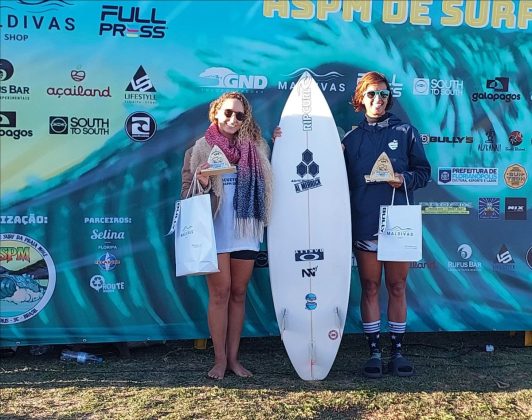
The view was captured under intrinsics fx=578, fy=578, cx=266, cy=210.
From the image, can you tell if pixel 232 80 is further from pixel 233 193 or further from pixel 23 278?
pixel 23 278

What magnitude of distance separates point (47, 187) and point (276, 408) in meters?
2.05

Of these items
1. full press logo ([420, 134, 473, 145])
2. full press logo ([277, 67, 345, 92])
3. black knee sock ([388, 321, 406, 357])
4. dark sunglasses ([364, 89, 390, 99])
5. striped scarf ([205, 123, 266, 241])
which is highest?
full press logo ([277, 67, 345, 92])

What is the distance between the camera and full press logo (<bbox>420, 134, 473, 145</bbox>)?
13.3 feet

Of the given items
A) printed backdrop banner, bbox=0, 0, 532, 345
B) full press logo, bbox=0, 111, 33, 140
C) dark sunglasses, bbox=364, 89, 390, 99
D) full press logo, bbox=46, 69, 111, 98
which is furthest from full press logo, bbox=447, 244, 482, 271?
full press logo, bbox=0, 111, 33, 140

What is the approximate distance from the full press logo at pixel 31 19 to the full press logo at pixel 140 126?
713 mm

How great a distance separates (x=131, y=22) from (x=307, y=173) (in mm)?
1523

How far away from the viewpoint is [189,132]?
3889mm

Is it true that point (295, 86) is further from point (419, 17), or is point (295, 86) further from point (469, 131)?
point (469, 131)

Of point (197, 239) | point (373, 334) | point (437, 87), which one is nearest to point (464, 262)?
point (373, 334)

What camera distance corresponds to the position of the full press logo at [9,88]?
146 inches

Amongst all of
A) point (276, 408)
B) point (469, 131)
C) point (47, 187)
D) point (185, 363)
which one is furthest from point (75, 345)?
point (469, 131)

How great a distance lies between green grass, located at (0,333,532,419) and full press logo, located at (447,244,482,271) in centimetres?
60

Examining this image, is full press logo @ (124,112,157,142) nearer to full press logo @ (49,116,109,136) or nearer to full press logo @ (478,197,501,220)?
full press logo @ (49,116,109,136)

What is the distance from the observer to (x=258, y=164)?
11.1 feet
